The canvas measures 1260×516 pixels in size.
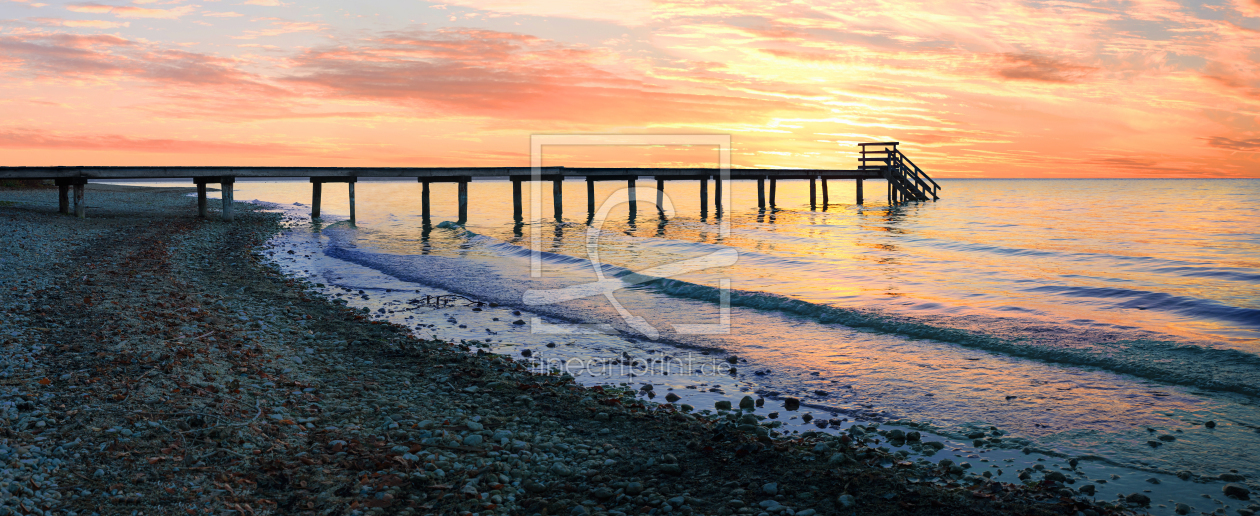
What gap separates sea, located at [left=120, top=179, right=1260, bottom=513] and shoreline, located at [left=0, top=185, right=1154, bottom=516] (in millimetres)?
754

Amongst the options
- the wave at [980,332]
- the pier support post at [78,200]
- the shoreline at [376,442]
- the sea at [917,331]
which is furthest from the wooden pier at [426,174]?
the shoreline at [376,442]

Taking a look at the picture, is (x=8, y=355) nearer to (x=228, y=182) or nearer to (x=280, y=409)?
(x=280, y=409)

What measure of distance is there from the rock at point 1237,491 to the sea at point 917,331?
0.11 m

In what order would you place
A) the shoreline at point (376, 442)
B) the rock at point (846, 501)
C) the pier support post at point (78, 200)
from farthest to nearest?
the pier support post at point (78, 200) → the rock at point (846, 501) → the shoreline at point (376, 442)

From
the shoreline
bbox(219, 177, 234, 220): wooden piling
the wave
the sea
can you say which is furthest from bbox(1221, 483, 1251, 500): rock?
bbox(219, 177, 234, 220): wooden piling

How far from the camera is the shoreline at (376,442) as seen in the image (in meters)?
4.62

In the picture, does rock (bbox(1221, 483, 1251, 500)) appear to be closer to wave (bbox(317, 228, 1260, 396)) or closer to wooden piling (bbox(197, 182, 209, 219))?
wave (bbox(317, 228, 1260, 396))

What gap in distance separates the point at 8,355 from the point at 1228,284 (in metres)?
21.2

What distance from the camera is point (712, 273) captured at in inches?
677

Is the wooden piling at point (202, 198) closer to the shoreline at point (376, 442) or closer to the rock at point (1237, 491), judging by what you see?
the shoreline at point (376, 442)

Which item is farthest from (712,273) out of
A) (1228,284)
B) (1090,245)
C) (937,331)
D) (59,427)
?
(1090,245)

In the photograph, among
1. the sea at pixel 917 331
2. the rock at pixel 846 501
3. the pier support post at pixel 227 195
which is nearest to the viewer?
the rock at pixel 846 501

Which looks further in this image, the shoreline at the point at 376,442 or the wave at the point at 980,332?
the wave at the point at 980,332

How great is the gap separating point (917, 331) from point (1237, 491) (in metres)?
5.60
